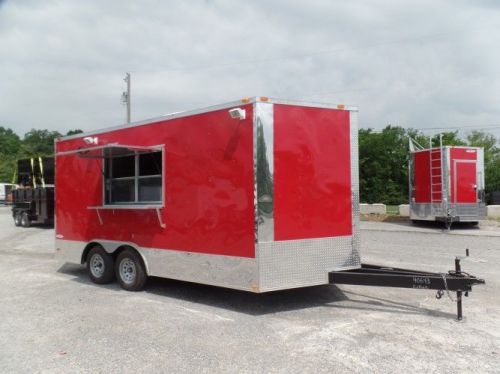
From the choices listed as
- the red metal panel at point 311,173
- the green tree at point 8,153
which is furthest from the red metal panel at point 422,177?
the green tree at point 8,153

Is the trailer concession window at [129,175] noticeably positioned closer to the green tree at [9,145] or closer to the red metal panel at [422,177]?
the red metal panel at [422,177]

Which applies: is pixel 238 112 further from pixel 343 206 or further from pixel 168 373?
pixel 168 373

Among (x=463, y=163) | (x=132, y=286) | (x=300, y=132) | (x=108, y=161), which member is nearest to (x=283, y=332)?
(x=300, y=132)

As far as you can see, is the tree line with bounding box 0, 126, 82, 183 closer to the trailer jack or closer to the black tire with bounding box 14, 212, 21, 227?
the black tire with bounding box 14, 212, 21, 227

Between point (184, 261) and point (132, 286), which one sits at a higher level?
point (184, 261)

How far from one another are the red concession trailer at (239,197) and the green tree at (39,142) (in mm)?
83566

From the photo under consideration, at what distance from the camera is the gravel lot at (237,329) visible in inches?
177

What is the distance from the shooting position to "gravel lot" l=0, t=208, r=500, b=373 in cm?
451

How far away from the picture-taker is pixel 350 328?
5.52m

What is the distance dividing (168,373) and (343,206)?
3.49m

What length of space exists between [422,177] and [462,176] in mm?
1442

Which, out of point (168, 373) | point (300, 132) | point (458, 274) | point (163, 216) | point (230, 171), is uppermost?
point (300, 132)

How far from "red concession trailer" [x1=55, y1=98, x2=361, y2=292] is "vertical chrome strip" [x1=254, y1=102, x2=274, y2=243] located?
1 centimetres

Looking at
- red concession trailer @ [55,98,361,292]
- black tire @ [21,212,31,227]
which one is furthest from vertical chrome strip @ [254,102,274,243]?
black tire @ [21,212,31,227]
